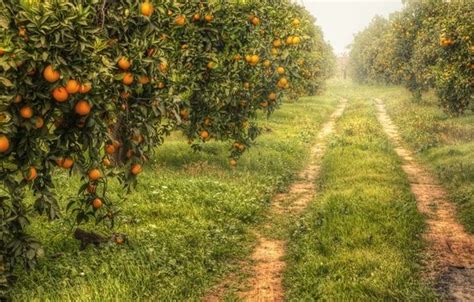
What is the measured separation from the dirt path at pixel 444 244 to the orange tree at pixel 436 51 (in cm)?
293

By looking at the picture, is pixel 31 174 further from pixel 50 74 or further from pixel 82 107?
pixel 50 74

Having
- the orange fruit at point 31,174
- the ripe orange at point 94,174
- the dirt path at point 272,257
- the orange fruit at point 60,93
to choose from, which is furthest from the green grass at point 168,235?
the orange fruit at point 60,93

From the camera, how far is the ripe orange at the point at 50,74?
5.12 meters

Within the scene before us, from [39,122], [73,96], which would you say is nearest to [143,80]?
[73,96]

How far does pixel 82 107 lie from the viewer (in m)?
5.46

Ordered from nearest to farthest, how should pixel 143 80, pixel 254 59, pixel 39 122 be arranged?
1. pixel 39 122
2. pixel 143 80
3. pixel 254 59

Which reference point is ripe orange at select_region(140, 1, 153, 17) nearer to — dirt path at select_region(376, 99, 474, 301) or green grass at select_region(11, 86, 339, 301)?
green grass at select_region(11, 86, 339, 301)

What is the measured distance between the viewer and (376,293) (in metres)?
7.01

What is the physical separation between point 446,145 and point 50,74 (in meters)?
16.8

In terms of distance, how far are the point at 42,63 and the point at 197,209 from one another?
559 cm

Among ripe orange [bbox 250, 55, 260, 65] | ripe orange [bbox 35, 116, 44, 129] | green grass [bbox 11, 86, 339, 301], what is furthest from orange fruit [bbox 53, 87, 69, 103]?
ripe orange [bbox 250, 55, 260, 65]

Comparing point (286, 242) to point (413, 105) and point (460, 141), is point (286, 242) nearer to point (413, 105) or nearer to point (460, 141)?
point (460, 141)

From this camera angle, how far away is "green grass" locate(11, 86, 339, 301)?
6.81 m

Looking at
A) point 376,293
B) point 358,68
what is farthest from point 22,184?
point 358,68
